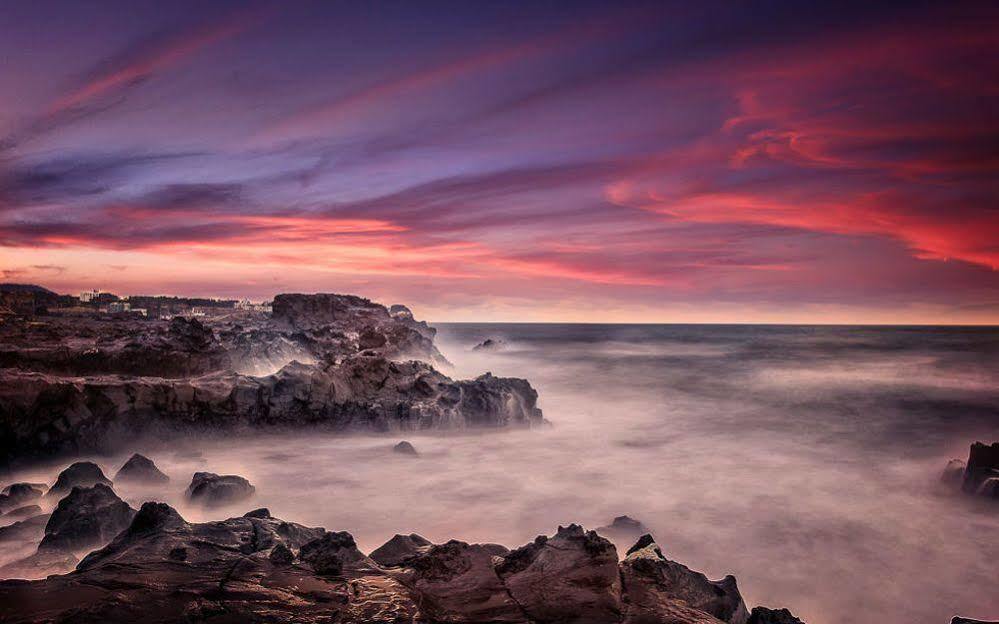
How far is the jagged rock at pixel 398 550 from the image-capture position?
5.38m

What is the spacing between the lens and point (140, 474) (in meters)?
9.31

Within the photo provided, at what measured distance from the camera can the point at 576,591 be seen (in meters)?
4.18

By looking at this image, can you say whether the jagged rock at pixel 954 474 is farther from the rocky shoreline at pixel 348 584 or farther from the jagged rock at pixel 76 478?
the jagged rock at pixel 76 478

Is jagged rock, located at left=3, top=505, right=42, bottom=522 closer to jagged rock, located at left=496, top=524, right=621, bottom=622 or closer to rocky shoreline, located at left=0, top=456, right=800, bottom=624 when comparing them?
rocky shoreline, located at left=0, top=456, right=800, bottom=624

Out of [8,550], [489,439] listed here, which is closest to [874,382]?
[489,439]

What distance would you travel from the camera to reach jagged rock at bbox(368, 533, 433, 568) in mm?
5383

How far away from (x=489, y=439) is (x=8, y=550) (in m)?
9.41

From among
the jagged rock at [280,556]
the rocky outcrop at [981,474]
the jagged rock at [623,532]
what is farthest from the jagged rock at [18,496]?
the rocky outcrop at [981,474]

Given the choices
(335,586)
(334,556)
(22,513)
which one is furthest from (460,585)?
(22,513)

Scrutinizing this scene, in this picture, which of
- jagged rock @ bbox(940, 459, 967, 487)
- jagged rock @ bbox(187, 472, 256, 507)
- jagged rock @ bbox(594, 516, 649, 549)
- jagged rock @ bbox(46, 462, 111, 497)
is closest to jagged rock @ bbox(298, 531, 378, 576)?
jagged rock @ bbox(594, 516, 649, 549)

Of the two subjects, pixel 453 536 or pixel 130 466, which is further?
pixel 130 466

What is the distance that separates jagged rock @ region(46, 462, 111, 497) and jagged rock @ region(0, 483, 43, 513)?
0.20 meters

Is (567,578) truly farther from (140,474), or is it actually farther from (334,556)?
(140,474)

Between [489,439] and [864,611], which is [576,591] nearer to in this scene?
[864,611]
